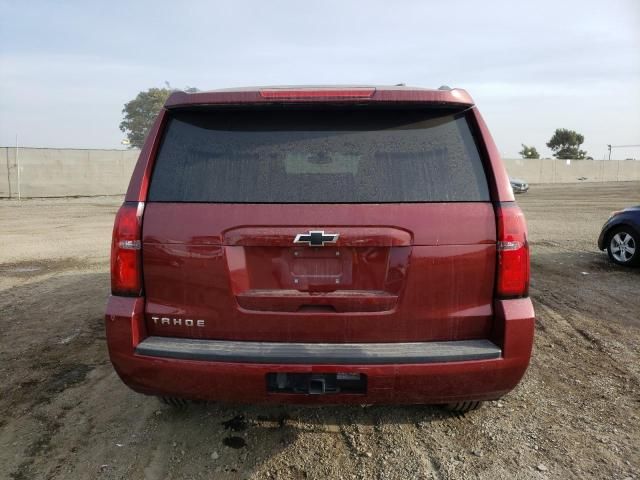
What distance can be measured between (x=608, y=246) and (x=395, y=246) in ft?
24.2

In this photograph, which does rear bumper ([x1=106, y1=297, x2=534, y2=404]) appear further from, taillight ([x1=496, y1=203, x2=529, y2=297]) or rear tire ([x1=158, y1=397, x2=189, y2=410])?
rear tire ([x1=158, y1=397, x2=189, y2=410])

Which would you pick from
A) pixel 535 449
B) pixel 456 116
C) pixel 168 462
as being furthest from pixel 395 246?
pixel 168 462

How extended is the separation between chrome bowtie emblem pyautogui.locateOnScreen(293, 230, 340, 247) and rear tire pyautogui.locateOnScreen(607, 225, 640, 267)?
23.5 ft

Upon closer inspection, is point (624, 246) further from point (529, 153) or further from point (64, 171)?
point (529, 153)

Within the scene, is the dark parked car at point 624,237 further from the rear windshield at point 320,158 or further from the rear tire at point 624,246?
the rear windshield at point 320,158

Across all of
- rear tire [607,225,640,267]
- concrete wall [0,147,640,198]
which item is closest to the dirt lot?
rear tire [607,225,640,267]

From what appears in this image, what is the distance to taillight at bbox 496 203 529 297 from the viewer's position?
7.96 ft

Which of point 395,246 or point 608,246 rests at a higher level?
point 395,246

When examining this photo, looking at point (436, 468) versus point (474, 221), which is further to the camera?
point (436, 468)

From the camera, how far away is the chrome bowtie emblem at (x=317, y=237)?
2.36 metres

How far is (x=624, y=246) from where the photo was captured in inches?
310

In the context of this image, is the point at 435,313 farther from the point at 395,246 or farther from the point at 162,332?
the point at 162,332

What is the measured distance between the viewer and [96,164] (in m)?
29.3

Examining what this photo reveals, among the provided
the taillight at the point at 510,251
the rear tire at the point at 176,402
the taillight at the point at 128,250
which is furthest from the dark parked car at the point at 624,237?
the taillight at the point at 128,250
